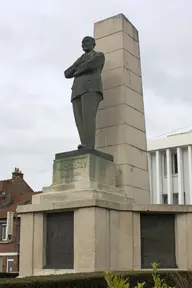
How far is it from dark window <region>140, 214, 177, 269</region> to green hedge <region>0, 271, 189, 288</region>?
1.81 m

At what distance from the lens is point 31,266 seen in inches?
444

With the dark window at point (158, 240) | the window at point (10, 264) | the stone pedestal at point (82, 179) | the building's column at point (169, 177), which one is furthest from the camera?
the building's column at point (169, 177)

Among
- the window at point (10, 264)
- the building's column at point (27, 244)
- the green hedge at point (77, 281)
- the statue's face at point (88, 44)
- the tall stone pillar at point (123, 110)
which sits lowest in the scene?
the window at point (10, 264)

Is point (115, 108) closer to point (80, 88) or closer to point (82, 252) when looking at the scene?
point (80, 88)

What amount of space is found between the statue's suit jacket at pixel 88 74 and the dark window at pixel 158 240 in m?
3.13

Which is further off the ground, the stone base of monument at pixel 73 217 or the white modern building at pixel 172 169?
the white modern building at pixel 172 169

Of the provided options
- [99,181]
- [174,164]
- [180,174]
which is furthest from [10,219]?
[99,181]

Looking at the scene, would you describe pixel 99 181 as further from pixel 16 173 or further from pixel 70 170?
pixel 16 173

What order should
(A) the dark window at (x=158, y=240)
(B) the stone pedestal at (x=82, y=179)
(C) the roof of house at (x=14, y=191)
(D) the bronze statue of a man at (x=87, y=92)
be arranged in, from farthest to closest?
(C) the roof of house at (x=14, y=191)
(D) the bronze statue of a man at (x=87, y=92)
(A) the dark window at (x=158, y=240)
(B) the stone pedestal at (x=82, y=179)

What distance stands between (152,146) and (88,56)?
36610mm

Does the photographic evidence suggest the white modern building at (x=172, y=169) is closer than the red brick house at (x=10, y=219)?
No

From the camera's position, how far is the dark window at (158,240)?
36.4 feet

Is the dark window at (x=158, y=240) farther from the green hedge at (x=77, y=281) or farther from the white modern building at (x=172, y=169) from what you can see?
the white modern building at (x=172, y=169)

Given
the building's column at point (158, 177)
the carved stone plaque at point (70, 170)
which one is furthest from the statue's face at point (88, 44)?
the building's column at point (158, 177)
